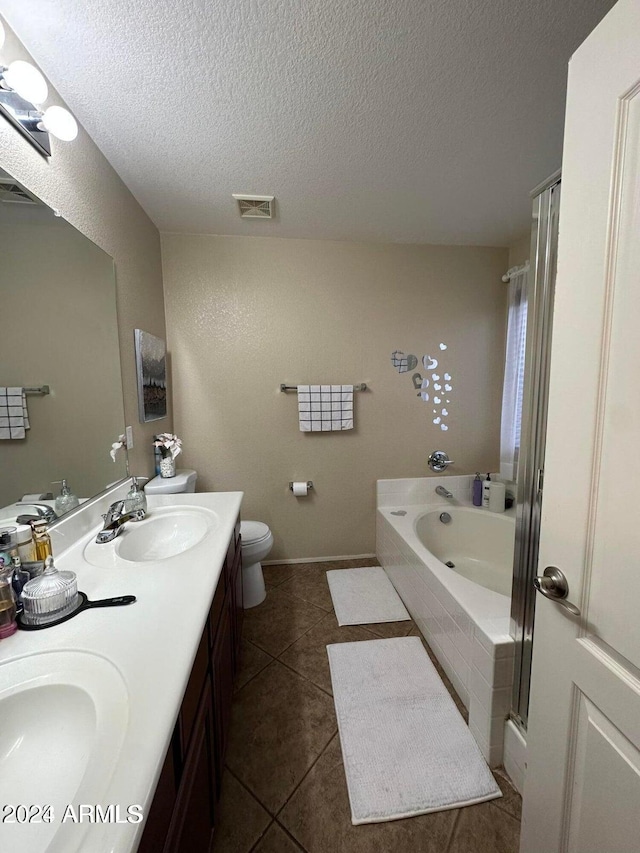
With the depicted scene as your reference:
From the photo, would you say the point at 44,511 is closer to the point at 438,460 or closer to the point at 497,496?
the point at 438,460

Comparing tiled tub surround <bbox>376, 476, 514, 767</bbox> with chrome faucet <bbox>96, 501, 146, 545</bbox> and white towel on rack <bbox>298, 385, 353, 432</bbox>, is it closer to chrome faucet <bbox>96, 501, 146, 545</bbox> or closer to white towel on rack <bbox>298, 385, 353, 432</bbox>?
white towel on rack <bbox>298, 385, 353, 432</bbox>

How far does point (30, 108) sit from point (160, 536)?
1.57 metres

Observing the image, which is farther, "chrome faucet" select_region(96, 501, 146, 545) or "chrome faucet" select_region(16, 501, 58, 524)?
"chrome faucet" select_region(96, 501, 146, 545)

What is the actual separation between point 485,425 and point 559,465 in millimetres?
2142

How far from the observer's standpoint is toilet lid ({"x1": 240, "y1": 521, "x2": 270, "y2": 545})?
2.01m

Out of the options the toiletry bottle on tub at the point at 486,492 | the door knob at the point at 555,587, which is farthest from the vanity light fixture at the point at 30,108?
the toiletry bottle on tub at the point at 486,492

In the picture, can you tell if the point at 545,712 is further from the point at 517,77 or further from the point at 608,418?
the point at 517,77

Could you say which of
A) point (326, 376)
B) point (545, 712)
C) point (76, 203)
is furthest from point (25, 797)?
point (326, 376)

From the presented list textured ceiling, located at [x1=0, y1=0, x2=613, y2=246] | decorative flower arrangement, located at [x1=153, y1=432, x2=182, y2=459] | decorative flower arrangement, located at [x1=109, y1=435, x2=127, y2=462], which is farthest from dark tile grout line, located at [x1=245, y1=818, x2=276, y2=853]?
textured ceiling, located at [x1=0, y1=0, x2=613, y2=246]

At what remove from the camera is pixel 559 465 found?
0.70 m

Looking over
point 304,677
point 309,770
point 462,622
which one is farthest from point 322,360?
point 309,770

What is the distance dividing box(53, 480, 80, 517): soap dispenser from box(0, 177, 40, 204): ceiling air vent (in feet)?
2.92

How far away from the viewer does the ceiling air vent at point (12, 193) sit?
0.94 metres

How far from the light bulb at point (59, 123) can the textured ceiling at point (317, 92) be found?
22 cm
